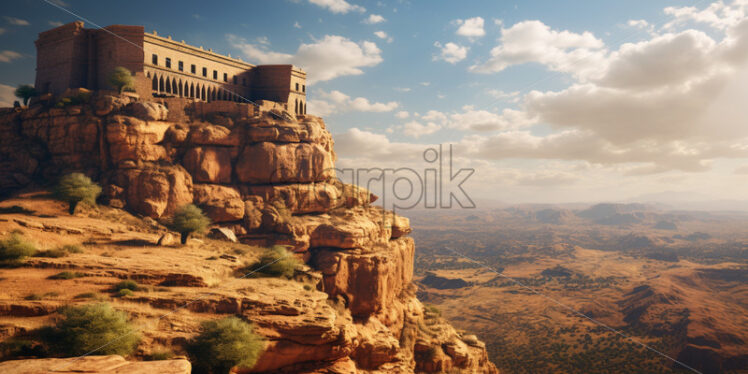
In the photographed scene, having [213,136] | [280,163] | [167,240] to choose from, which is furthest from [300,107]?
[167,240]

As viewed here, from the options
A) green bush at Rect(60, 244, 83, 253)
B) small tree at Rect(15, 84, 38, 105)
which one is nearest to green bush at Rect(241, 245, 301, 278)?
green bush at Rect(60, 244, 83, 253)

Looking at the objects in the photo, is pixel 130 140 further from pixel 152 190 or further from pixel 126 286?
pixel 126 286

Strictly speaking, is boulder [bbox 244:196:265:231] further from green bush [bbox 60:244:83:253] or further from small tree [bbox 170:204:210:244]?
green bush [bbox 60:244:83:253]

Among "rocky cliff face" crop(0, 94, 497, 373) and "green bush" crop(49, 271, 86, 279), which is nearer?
"green bush" crop(49, 271, 86, 279)

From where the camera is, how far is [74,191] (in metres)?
30.2

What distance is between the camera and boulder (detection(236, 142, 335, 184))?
4153cm

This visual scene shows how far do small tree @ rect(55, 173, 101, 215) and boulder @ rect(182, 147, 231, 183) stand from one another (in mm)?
9116

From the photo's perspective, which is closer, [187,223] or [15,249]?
[15,249]

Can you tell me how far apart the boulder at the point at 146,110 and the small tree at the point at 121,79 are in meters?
3.97

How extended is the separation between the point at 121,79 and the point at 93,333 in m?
34.3

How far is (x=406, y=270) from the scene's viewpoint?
4906 centimetres

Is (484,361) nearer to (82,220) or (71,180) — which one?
(82,220)

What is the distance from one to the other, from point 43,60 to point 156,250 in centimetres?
3711

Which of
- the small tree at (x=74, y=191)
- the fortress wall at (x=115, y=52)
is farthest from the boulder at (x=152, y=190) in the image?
the fortress wall at (x=115, y=52)
